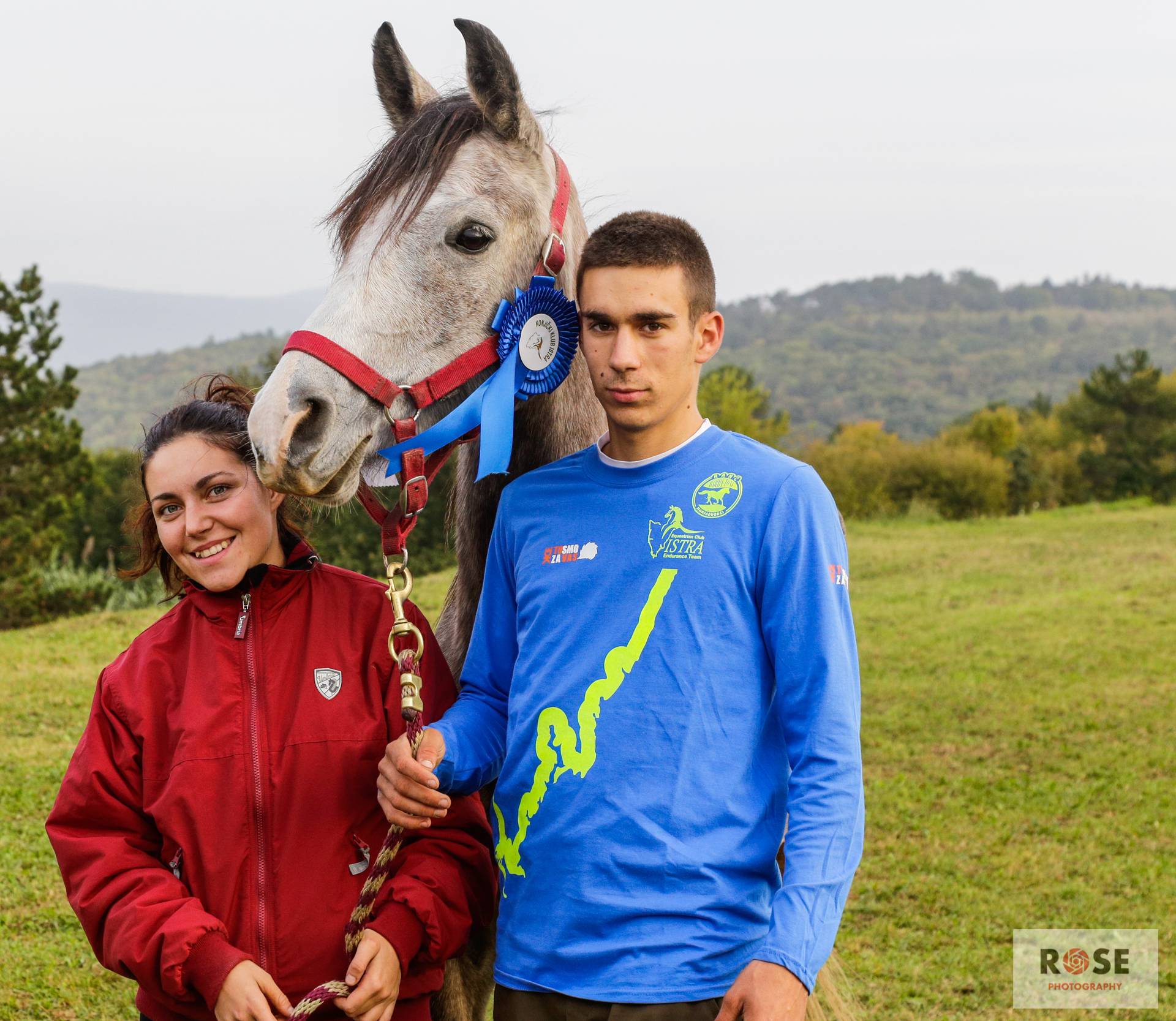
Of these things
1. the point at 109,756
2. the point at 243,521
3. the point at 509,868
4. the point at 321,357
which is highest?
the point at 321,357

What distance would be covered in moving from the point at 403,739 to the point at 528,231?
107 cm

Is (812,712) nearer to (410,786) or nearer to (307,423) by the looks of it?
(410,786)

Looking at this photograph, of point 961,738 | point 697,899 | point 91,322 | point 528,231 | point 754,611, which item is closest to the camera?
point 697,899

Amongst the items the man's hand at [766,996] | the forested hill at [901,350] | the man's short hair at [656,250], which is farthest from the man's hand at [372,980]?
the forested hill at [901,350]

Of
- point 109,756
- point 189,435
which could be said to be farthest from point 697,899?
point 189,435

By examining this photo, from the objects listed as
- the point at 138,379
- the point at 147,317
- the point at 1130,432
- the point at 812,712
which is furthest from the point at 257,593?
the point at 147,317

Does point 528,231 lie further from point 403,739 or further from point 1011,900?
point 1011,900

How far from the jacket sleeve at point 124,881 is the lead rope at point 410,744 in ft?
0.54

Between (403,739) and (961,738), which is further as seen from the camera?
(961,738)

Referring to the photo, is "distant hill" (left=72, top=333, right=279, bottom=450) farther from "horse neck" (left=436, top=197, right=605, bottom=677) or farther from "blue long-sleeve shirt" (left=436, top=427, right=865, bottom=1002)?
"blue long-sleeve shirt" (left=436, top=427, right=865, bottom=1002)

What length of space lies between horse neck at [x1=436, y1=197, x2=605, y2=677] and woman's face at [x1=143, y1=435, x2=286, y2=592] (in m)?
0.50

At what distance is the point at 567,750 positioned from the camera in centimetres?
174

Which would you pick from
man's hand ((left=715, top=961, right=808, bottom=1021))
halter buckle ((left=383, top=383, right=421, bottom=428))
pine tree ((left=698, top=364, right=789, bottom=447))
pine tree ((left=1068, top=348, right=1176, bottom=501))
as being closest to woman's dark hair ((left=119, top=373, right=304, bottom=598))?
halter buckle ((left=383, top=383, right=421, bottom=428))

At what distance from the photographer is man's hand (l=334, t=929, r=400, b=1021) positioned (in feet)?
5.78
